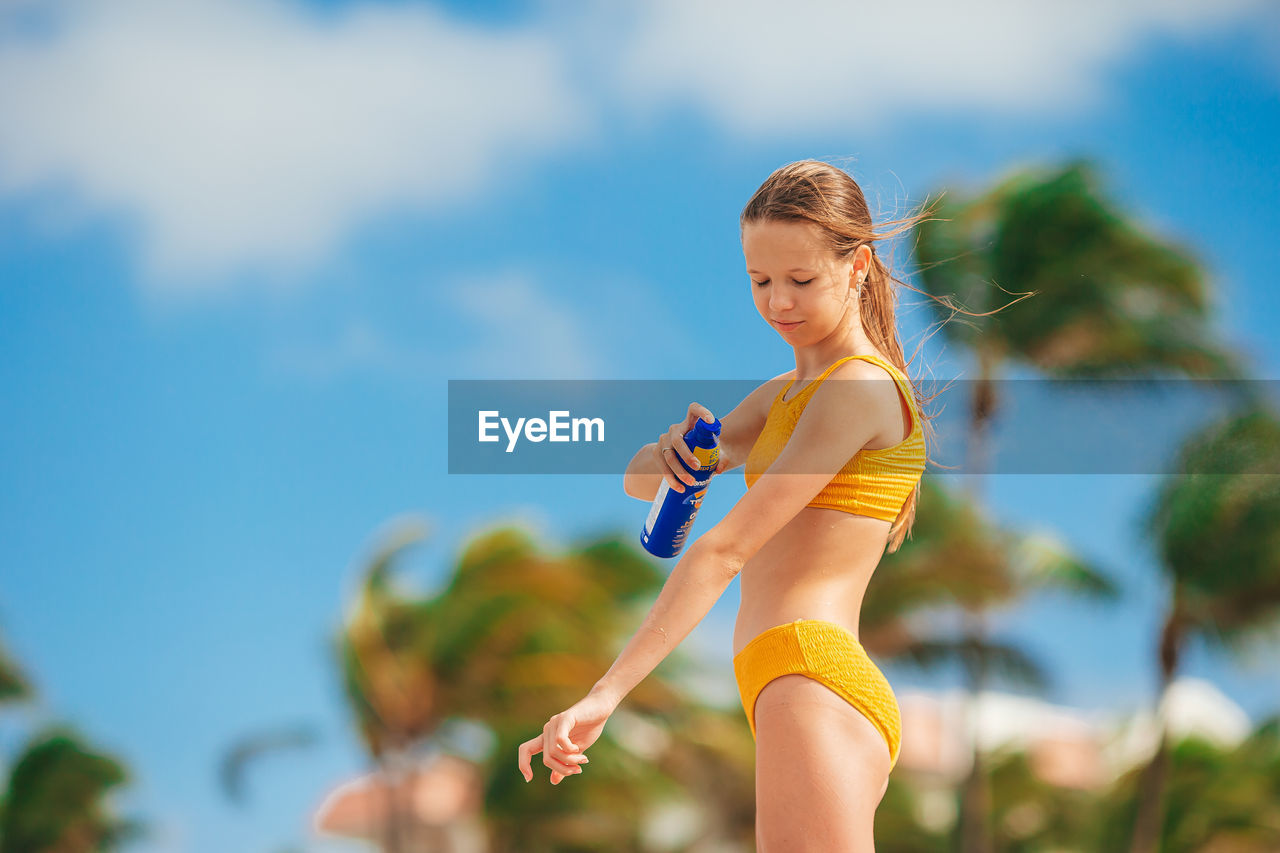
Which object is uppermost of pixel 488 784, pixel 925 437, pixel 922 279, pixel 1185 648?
pixel 922 279

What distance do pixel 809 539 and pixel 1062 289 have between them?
73.4 ft

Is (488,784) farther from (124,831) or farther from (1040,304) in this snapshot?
(1040,304)

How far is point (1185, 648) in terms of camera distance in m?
22.3

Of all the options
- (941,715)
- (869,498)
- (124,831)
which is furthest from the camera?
(941,715)

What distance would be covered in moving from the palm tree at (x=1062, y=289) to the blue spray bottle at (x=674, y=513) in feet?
64.3

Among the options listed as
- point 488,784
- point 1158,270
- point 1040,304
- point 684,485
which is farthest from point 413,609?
point 684,485

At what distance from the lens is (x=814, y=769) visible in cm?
262

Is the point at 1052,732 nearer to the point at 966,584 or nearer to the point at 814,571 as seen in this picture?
the point at 966,584

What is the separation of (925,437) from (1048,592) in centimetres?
2048

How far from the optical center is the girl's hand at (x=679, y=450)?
3.02m

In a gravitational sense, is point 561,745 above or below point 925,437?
below

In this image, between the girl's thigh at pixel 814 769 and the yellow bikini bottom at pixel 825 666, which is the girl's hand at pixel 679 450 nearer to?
the yellow bikini bottom at pixel 825 666

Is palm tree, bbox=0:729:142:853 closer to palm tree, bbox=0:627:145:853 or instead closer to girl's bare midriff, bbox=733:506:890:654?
palm tree, bbox=0:627:145:853

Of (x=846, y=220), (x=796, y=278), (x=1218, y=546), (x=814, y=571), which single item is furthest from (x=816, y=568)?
(x=1218, y=546)
